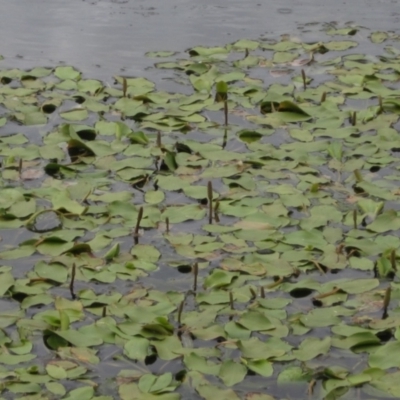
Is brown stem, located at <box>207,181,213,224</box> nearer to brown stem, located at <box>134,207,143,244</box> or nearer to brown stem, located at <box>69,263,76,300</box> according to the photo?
brown stem, located at <box>134,207,143,244</box>

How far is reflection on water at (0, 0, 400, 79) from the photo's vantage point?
170 inches

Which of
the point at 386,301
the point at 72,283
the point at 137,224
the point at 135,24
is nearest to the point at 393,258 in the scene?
the point at 386,301

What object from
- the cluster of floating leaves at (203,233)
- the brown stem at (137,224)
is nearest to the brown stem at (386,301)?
the cluster of floating leaves at (203,233)

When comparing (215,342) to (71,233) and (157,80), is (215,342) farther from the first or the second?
(157,80)

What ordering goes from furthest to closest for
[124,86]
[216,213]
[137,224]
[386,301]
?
1. [124,86]
2. [216,213]
3. [137,224]
4. [386,301]

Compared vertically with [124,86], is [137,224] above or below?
below

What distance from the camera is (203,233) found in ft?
9.18

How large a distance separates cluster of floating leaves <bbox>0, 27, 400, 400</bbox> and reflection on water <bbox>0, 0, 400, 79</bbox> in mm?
313

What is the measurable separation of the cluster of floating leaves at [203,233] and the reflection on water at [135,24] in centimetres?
31

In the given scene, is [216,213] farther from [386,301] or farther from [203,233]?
[386,301]

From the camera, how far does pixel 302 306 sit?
2.46 m

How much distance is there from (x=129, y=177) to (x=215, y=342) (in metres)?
0.95

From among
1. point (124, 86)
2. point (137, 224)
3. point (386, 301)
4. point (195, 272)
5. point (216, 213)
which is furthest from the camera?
point (124, 86)

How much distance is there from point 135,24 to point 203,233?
2.20 metres
